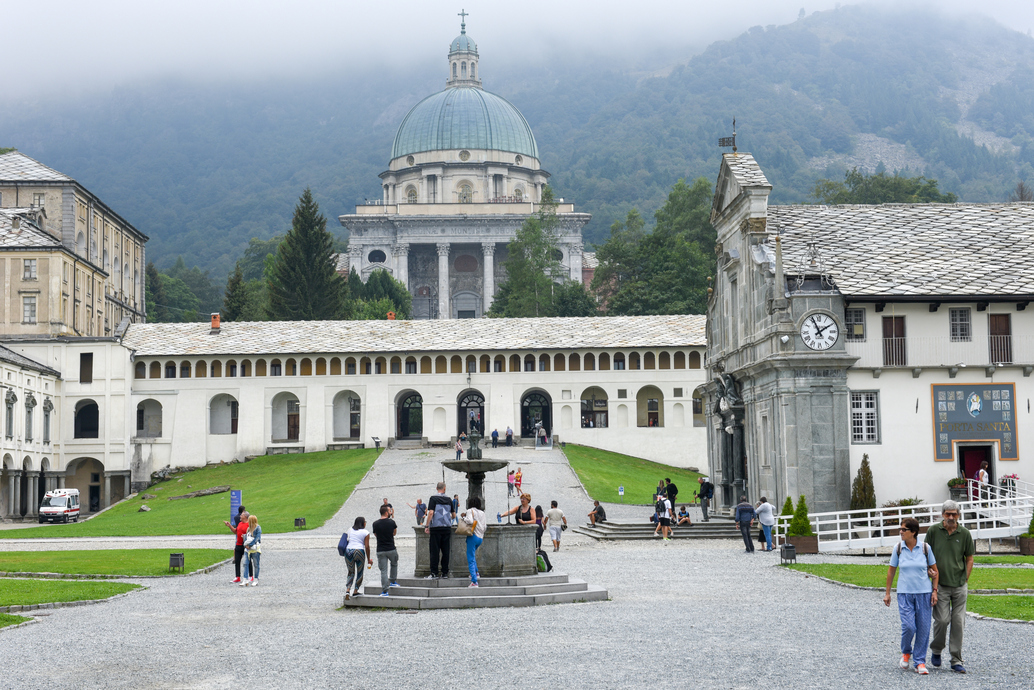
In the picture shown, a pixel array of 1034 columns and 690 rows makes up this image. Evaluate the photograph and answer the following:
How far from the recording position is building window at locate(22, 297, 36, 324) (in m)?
83.6

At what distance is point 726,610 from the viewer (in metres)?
23.1

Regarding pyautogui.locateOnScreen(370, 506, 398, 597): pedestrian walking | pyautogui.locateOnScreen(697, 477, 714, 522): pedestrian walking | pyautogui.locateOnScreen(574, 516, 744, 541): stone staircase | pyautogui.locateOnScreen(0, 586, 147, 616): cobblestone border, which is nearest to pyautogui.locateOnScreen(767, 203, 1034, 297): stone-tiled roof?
pyautogui.locateOnScreen(574, 516, 744, 541): stone staircase

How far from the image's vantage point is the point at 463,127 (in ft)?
462

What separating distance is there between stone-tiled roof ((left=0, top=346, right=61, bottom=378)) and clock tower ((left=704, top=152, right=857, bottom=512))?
40.7 meters

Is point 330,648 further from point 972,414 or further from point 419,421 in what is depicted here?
point 419,421

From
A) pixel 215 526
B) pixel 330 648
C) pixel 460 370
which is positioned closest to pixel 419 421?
pixel 460 370

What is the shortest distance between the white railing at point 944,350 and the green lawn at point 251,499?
2281 centimetres

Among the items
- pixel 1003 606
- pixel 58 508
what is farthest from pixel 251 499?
pixel 1003 606

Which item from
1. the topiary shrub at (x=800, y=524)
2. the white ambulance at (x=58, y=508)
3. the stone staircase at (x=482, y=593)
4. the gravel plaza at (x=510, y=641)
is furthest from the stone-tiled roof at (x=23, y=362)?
the stone staircase at (x=482, y=593)

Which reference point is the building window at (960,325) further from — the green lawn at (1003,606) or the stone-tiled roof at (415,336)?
the stone-tiled roof at (415,336)

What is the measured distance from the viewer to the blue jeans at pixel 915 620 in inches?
658

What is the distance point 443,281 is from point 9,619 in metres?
115

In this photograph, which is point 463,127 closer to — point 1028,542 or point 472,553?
point 1028,542

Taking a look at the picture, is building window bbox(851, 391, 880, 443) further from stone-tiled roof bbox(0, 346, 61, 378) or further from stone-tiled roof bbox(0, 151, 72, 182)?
stone-tiled roof bbox(0, 151, 72, 182)
